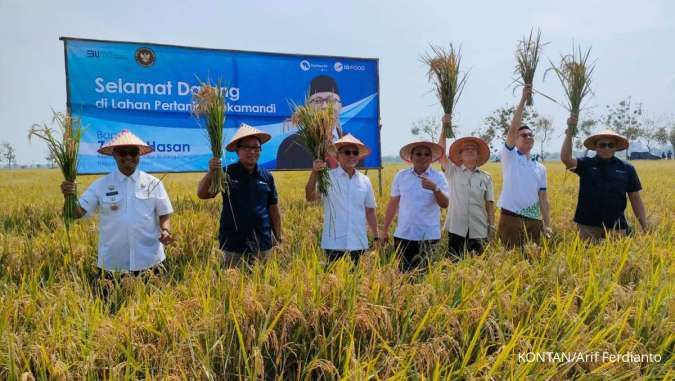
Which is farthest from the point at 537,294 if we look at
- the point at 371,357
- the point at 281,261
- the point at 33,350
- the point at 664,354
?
the point at 33,350

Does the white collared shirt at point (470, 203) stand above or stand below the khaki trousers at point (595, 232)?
above

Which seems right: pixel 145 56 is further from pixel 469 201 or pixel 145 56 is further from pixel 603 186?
pixel 603 186

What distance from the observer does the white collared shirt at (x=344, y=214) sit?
3.55 m

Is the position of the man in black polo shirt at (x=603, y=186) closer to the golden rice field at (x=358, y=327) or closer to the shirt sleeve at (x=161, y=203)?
the golden rice field at (x=358, y=327)

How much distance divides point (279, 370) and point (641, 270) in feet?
8.67

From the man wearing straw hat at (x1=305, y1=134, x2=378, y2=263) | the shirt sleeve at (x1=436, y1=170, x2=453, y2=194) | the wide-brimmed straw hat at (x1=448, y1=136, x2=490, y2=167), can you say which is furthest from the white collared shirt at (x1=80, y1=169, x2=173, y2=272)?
the wide-brimmed straw hat at (x1=448, y1=136, x2=490, y2=167)

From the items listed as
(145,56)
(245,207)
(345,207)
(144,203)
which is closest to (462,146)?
(345,207)

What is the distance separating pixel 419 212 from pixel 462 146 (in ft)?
2.96

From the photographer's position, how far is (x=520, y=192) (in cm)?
412

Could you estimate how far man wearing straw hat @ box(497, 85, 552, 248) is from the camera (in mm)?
4105

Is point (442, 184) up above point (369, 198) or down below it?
above

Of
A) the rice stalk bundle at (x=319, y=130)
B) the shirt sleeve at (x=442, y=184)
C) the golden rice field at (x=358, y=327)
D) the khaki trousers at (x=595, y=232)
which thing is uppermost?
the rice stalk bundle at (x=319, y=130)

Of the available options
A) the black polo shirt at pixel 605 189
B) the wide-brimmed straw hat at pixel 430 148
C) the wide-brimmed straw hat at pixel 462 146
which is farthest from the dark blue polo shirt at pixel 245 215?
the black polo shirt at pixel 605 189

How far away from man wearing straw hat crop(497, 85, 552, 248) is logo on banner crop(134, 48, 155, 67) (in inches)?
254
